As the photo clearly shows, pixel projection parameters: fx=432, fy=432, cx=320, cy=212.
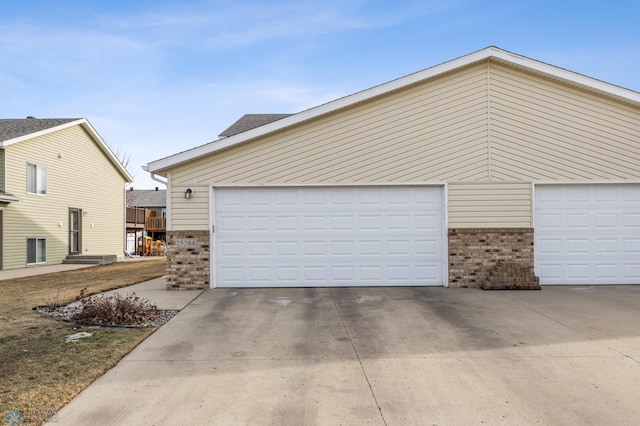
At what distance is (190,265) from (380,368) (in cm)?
654

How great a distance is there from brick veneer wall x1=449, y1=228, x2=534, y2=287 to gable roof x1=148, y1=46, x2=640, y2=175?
3640 millimetres

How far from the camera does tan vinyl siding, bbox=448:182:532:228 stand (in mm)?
10148

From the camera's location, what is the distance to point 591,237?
10195mm

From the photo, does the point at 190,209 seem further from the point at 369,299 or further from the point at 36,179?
the point at 36,179

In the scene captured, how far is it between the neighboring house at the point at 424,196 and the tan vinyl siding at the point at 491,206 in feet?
0.08

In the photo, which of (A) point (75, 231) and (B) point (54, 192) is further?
(A) point (75, 231)

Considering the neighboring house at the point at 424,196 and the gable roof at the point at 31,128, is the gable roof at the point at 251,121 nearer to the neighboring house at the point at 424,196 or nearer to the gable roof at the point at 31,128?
the neighboring house at the point at 424,196

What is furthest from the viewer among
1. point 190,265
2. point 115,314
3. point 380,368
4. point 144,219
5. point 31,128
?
point 144,219

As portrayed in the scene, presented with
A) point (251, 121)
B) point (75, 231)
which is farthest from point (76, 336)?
point (75, 231)

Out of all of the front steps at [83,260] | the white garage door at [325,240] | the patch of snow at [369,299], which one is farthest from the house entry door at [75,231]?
the patch of snow at [369,299]

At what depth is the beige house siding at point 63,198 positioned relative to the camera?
688 inches

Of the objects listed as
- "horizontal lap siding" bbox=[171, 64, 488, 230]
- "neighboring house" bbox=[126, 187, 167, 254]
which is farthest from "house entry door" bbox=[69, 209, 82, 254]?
"horizontal lap siding" bbox=[171, 64, 488, 230]

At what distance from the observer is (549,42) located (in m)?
14.2

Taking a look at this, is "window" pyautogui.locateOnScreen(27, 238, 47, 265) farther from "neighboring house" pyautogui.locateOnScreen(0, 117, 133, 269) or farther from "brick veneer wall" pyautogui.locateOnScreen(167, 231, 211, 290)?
"brick veneer wall" pyautogui.locateOnScreen(167, 231, 211, 290)
